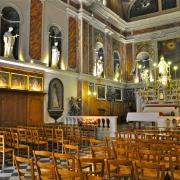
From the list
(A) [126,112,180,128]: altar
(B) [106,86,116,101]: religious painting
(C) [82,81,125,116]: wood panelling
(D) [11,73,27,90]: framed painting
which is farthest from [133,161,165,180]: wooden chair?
(B) [106,86,116,101]: religious painting

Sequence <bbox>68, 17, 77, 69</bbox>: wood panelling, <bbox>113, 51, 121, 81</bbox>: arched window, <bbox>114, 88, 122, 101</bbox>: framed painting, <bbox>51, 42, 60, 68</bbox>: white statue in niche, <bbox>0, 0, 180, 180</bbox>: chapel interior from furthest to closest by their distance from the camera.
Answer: <bbox>113, 51, 121, 81</bbox>: arched window
<bbox>114, 88, 122, 101</bbox>: framed painting
<bbox>68, 17, 77, 69</bbox>: wood panelling
<bbox>51, 42, 60, 68</bbox>: white statue in niche
<bbox>0, 0, 180, 180</bbox>: chapel interior

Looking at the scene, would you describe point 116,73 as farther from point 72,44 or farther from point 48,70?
point 48,70

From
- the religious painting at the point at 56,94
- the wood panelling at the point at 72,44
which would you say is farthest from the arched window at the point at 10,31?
the wood panelling at the point at 72,44

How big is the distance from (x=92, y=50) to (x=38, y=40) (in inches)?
226

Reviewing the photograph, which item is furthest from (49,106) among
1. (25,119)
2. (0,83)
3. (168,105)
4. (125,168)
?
(125,168)

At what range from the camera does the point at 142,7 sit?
25734 millimetres

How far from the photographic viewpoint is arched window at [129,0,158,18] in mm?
25031

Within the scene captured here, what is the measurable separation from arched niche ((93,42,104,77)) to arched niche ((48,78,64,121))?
437 cm

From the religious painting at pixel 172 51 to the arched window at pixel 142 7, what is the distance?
11.9ft

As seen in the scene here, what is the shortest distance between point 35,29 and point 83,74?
4839mm

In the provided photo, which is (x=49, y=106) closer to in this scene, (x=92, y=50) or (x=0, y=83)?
(x=0, y=83)

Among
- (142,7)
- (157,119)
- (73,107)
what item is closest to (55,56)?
(73,107)

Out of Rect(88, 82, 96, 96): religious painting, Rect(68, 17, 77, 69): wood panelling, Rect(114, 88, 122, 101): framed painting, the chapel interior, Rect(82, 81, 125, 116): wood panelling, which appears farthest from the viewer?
Rect(114, 88, 122, 101): framed painting

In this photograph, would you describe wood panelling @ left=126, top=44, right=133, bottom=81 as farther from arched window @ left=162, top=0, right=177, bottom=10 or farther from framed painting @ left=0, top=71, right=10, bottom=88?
framed painting @ left=0, top=71, right=10, bottom=88
